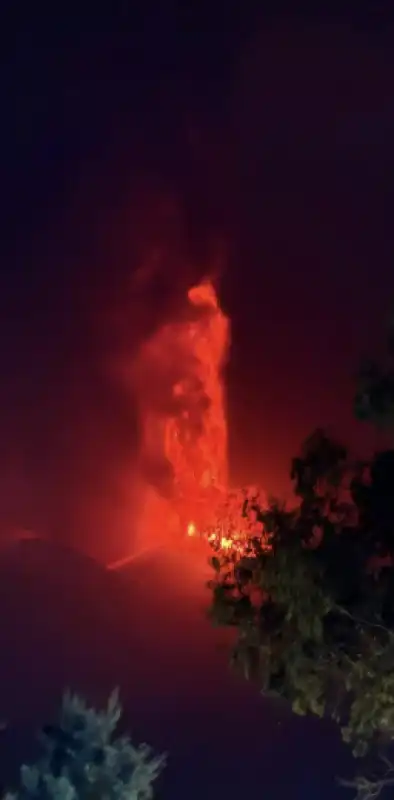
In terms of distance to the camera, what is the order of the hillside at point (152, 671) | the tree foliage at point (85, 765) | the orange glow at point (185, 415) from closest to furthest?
the tree foliage at point (85, 765), the hillside at point (152, 671), the orange glow at point (185, 415)

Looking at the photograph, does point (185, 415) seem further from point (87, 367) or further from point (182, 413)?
point (87, 367)

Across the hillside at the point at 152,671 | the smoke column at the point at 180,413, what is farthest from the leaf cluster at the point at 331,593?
the smoke column at the point at 180,413

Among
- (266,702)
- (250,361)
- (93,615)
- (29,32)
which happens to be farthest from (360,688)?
(29,32)

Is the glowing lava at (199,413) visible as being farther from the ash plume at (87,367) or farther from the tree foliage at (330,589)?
the tree foliage at (330,589)

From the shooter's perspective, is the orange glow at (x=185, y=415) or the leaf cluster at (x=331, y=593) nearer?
the leaf cluster at (x=331, y=593)

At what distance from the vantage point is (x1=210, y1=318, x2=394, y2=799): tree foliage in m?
2.23

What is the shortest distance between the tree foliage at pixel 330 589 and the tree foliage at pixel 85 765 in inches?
22.2

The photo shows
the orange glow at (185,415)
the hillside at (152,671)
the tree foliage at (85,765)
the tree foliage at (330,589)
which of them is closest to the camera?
the tree foliage at (330,589)

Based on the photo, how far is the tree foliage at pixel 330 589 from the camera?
7.32 ft

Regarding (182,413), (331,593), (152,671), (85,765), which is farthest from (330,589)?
(182,413)

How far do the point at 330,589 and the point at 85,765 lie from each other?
3.10ft

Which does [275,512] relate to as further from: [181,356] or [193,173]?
[193,173]

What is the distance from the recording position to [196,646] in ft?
10.9

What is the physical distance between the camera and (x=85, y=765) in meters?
2.56
